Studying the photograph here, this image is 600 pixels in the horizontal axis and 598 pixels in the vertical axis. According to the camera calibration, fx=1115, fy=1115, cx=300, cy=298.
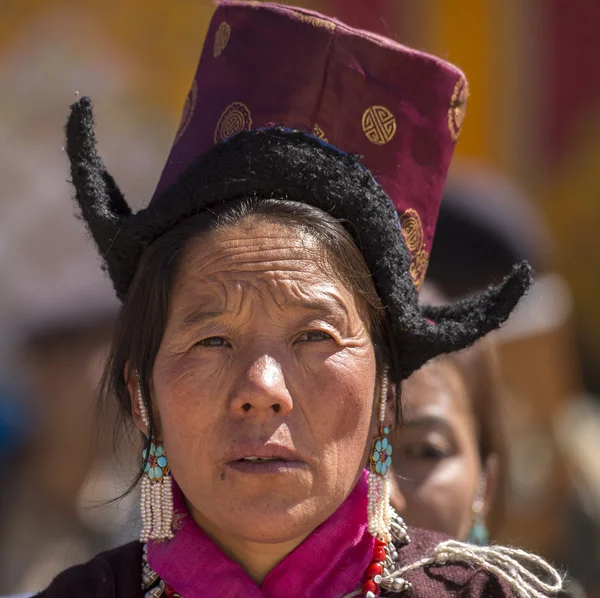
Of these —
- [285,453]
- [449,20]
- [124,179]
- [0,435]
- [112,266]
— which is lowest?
[0,435]

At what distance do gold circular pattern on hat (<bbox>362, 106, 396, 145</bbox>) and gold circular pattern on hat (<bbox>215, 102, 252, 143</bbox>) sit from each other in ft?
0.96

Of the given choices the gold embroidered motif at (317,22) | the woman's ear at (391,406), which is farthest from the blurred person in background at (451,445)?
the gold embroidered motif at (317,22)

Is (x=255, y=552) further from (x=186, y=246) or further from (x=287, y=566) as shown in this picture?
(x=186, y=246)

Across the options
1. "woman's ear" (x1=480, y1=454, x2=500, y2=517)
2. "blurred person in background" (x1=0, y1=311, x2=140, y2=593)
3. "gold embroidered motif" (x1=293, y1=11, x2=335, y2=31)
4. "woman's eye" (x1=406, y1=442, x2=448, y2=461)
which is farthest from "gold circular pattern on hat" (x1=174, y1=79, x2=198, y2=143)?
"blurred person in background" (x1=0, y1=311, x2=140, y2=593)

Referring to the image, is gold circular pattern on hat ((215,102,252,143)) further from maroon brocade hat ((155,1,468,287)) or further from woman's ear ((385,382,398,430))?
woman's ear ((385,382,398,430))

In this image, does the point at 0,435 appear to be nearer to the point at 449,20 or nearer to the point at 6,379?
the point at 6,379

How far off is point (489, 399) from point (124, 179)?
371cm

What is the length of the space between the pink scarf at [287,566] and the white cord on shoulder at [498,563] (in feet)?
0.37

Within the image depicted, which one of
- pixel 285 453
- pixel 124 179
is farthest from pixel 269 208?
pixel 124 179

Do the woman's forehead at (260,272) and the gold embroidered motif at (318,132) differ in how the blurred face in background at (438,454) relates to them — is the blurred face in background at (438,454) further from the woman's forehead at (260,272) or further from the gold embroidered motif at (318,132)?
the gold embroidered motif at (318,132)

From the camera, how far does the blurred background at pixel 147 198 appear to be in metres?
6.01

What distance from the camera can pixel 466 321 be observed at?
286 centimetres

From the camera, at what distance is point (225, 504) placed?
2.57 metres

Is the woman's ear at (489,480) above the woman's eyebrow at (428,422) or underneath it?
underneath
